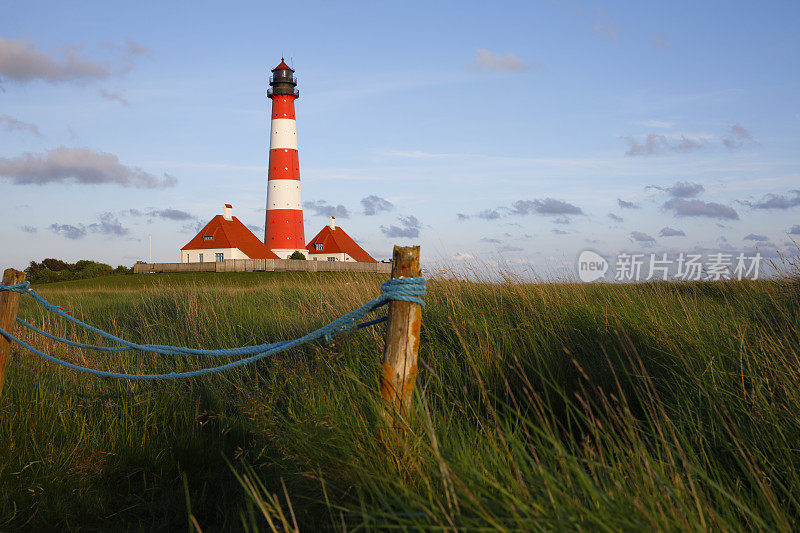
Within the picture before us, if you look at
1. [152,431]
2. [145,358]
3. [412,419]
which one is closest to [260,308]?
[145,358]

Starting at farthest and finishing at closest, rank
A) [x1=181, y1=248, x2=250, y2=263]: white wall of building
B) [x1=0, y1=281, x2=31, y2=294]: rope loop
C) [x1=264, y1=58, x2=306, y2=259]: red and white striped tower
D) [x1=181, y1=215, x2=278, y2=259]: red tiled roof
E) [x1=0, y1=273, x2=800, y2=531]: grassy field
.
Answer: [x1=181, y1=215, x2=278, y2=259]: red tiled roof, [x1=181, y1=248, x2=250, y2=263]: white wall of building, [x1=264, y1=58, x2=306, y2=259]: red and white striped tower, [x1=0, y1=281, x2=31, y2=294]: rope loop, [x1=0, y1=273, x2=800, y2=531]: grassy field

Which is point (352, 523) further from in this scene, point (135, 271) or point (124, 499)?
point (135, 271)

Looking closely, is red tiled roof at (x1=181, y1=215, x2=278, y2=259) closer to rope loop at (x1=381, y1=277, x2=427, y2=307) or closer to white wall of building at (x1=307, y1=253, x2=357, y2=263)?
white wall of building at (x1=307, y1=253, x2=357, y2=263)

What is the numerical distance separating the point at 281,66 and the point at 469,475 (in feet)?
121

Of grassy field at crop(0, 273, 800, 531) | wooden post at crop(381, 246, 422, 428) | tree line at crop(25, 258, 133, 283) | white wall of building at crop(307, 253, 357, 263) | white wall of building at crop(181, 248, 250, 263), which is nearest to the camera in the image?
grassy field at crop(0, 273, 800, 531)

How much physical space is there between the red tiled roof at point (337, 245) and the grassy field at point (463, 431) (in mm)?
36978

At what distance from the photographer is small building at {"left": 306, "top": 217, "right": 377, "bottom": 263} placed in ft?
142

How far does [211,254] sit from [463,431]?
3792 cm

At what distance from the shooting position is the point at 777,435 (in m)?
2.86

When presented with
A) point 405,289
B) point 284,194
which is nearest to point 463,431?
point 405,289

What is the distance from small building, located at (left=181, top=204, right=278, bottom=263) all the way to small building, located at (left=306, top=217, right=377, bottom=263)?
564 cm

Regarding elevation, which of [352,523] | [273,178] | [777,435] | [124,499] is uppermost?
[273,178]

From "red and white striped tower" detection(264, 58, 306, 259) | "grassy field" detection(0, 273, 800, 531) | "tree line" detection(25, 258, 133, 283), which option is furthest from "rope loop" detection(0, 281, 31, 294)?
"red and white striped tower" detection(264, 58, 306, 259)

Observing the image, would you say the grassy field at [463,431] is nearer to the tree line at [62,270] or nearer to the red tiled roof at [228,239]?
the tree line at [62,270]
